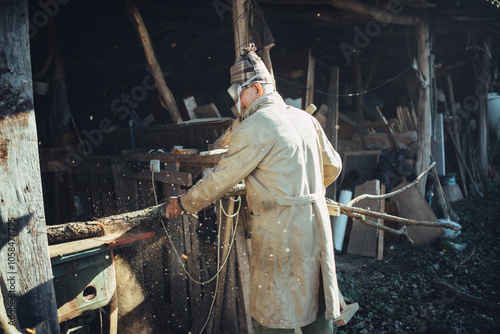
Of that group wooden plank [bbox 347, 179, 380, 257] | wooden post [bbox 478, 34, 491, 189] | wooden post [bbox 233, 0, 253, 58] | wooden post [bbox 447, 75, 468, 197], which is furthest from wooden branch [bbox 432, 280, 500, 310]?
wooden post [bbox 478, 34, 491, 189]

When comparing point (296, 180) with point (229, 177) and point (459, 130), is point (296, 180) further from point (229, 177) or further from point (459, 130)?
point (459, 130)

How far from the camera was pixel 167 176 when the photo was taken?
438 cm

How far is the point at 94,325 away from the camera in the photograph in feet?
11.0

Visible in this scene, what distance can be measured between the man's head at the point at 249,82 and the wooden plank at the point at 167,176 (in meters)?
1.56

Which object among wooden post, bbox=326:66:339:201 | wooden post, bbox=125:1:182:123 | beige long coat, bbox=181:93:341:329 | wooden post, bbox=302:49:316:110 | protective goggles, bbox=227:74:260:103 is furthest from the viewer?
wooden post, bbox=326:66:339:201

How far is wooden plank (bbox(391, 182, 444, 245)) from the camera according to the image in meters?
6.25

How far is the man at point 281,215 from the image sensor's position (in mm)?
2377

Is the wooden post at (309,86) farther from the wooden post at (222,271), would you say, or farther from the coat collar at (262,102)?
the coat collar at (262,102)

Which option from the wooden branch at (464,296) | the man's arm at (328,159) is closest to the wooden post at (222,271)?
the man's arm at (328,159)

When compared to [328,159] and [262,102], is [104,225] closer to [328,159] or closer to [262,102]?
[262,102]

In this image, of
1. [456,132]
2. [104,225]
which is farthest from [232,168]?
[456,132]

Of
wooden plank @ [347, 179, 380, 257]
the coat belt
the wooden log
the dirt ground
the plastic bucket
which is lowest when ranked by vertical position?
the dirt ground

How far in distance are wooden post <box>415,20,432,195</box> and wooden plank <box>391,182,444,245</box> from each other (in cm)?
39

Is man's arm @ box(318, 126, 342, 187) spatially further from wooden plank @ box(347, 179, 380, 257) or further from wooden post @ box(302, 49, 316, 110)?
A: wooden post @ box(302, 49, 316, 110)
